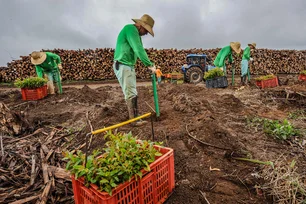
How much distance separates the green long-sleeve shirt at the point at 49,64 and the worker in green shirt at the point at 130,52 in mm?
5059

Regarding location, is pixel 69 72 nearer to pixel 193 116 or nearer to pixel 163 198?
pixel 193 116

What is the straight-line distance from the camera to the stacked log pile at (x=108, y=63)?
13.3 m

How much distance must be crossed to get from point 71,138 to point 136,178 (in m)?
2.40

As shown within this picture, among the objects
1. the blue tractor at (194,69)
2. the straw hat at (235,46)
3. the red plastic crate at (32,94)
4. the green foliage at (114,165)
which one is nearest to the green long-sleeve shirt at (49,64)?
the red plastic crate at (32,94)

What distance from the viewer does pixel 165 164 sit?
182cm

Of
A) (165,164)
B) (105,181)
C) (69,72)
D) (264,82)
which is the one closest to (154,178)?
(165,164)

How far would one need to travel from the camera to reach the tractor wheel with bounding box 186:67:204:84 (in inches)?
429

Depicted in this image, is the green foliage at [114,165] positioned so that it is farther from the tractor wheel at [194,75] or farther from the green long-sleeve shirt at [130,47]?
the tractor wheel at [194,75]

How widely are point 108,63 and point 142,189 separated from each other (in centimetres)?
1385

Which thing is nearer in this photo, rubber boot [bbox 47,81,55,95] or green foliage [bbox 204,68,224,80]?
rubber boot [bbox 47,81,55,95]

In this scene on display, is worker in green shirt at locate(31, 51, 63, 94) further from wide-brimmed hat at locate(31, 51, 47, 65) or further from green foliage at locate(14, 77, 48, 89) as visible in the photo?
green foliage at locate(14, 77, 48, 89)

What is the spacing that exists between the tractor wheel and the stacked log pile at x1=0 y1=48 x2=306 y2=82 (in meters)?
5.04

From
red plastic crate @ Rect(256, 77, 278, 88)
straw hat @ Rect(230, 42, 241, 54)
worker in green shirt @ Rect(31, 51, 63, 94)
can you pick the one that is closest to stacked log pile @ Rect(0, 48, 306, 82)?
worker in green shirt @ Rect(31, 51, 63, 94)

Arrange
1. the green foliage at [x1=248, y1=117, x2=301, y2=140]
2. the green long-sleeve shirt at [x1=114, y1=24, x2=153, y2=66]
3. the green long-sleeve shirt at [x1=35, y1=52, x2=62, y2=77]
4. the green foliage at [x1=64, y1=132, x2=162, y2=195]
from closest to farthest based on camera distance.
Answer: the green foliage at [x1=64, y1=132, x2=162, y2=195]
the green foliage at [x1=248, y1=117, x2=301, y2=140]
the green long-sleeve shirt at [x1=114, y1=24, x2=153, y2=66]
the green long-sleeve shirt at [x1=35, y1=52, x2=62, y2=77]
